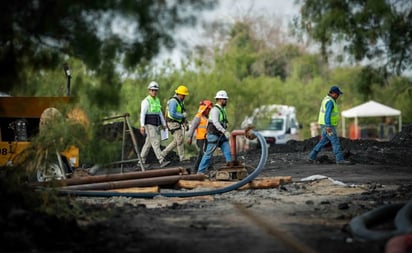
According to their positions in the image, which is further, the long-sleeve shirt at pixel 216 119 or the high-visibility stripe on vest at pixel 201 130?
the high-visibility stripe on vest at pixel 201 130

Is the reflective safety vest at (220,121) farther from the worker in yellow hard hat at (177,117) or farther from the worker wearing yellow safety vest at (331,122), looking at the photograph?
the worker wearing yellow safety vest at (331,122)

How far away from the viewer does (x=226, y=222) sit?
43.6 ft

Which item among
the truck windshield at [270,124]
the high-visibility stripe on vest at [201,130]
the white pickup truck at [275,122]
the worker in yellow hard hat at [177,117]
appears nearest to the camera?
the high-visibility stripe on vest at [201,130]

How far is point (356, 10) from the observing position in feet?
45.3

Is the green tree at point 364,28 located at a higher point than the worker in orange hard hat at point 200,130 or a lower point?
higher

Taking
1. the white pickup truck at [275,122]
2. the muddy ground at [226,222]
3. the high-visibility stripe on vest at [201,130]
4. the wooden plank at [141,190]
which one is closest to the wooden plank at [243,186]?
the muddy ground at [226,222]

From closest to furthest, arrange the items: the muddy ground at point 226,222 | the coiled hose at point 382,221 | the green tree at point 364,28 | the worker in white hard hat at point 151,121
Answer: the muddy ground at point 226,222 < the coiled hose at point 382,221 < the green tree at point 364,28 < the worker in white hard hat at point 151,121

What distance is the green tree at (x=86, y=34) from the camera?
1173cm

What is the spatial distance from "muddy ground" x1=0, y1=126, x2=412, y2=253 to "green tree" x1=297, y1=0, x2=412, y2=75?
2386mm

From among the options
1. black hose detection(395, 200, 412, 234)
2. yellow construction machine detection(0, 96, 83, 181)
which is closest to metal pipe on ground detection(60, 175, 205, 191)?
yellow construction machine detection(0, 96, 83, 181)

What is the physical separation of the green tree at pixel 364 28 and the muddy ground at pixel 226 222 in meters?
2.39

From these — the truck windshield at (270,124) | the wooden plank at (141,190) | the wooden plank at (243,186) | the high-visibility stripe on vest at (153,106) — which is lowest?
the wooden plank at (141,190)

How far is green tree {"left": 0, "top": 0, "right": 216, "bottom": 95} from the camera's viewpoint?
38.5 ft

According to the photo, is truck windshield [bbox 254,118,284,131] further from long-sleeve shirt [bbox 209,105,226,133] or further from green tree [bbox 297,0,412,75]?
green tree [bbox 297,0,412,75]
